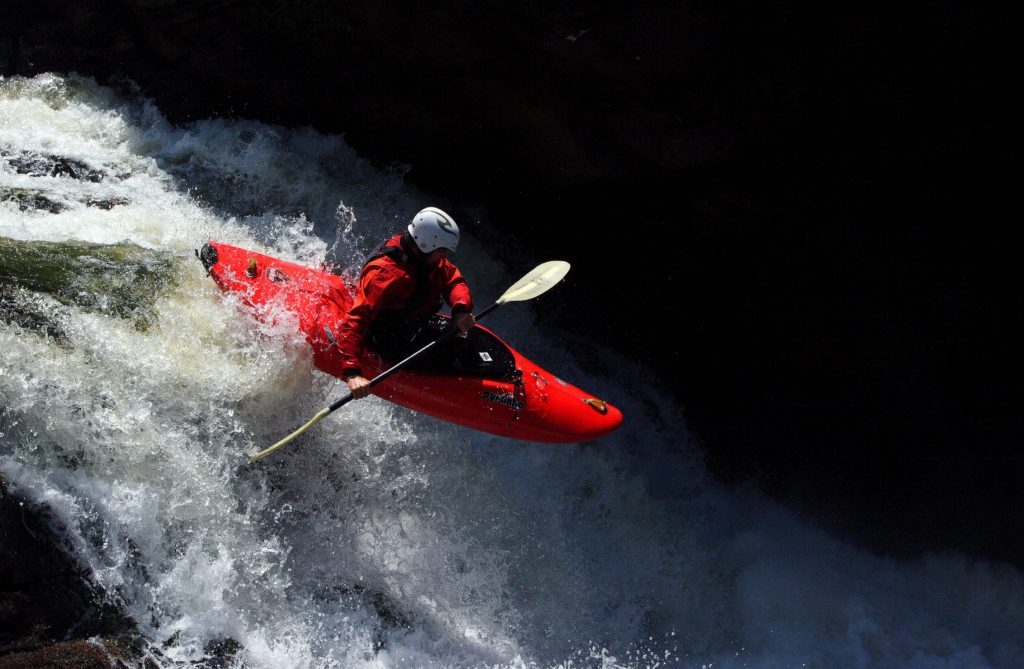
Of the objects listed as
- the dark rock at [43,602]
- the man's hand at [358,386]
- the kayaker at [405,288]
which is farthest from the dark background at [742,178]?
the dark rock at [43,602]

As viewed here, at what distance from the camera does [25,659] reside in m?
3.45

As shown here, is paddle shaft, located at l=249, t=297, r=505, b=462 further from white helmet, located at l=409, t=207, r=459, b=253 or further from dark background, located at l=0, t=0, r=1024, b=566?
dark background, located at l=0, t=0, r=1024, b=566

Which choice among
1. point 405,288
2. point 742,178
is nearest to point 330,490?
point 405,288

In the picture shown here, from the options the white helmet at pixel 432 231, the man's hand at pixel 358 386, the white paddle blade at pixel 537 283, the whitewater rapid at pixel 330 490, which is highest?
the white helmet at pixel 432 231

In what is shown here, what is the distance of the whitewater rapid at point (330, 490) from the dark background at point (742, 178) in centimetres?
29

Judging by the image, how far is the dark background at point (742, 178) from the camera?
4.75m

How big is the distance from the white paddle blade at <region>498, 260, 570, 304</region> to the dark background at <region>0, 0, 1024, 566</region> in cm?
92

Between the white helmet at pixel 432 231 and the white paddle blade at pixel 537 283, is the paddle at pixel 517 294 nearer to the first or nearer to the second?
the white paddle blade at pixel 537 283

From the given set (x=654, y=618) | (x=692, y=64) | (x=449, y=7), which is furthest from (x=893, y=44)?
(x=654, y=618)

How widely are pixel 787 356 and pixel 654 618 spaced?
82.8 inches

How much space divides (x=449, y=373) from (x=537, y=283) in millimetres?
761

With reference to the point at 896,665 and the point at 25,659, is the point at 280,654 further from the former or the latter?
the point at 896,665

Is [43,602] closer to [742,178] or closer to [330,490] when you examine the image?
[330,490]

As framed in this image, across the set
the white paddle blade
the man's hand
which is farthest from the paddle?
the man's hand
